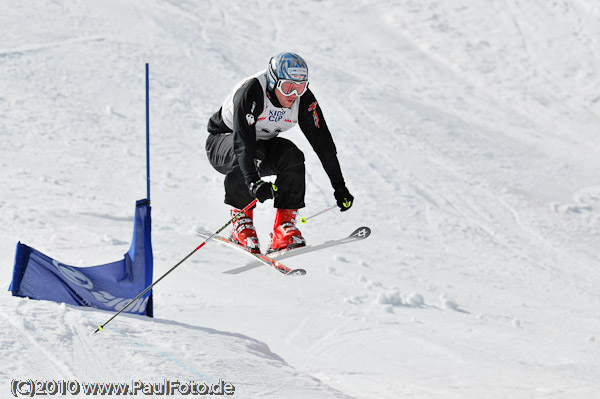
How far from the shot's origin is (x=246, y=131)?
5.35 meters

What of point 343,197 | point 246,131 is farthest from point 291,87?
point 343,197

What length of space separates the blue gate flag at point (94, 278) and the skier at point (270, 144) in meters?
0.81

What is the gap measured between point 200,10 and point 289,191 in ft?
49.3

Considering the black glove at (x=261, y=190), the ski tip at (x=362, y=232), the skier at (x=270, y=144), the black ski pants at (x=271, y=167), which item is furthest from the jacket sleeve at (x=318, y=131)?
the black glove at (x=261, y=190)

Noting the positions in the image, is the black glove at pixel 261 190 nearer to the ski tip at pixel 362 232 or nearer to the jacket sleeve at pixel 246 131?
the jacket sleeve at pixel 246 131

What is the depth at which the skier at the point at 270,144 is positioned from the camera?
5.35m

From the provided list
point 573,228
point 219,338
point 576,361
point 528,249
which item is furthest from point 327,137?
point 573,228

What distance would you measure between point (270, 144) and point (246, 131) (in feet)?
1.76

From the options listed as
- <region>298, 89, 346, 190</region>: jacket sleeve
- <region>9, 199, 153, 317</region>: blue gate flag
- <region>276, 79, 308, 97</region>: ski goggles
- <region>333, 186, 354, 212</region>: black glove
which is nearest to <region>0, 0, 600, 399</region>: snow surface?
<region>9, 199, 153, 317</region>: blue gate flag

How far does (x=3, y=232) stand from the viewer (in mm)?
9422

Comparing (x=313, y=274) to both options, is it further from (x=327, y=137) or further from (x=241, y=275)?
(x=327, y=137)

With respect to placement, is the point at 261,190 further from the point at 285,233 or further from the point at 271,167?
the point at 285,233

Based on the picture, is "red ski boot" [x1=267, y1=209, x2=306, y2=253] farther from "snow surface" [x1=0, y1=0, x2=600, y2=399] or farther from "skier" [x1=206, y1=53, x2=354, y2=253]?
"snow surface" [x1=0, y1=0, x2=600, y2=399]

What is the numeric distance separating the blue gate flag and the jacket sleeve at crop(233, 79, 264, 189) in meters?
1.40
